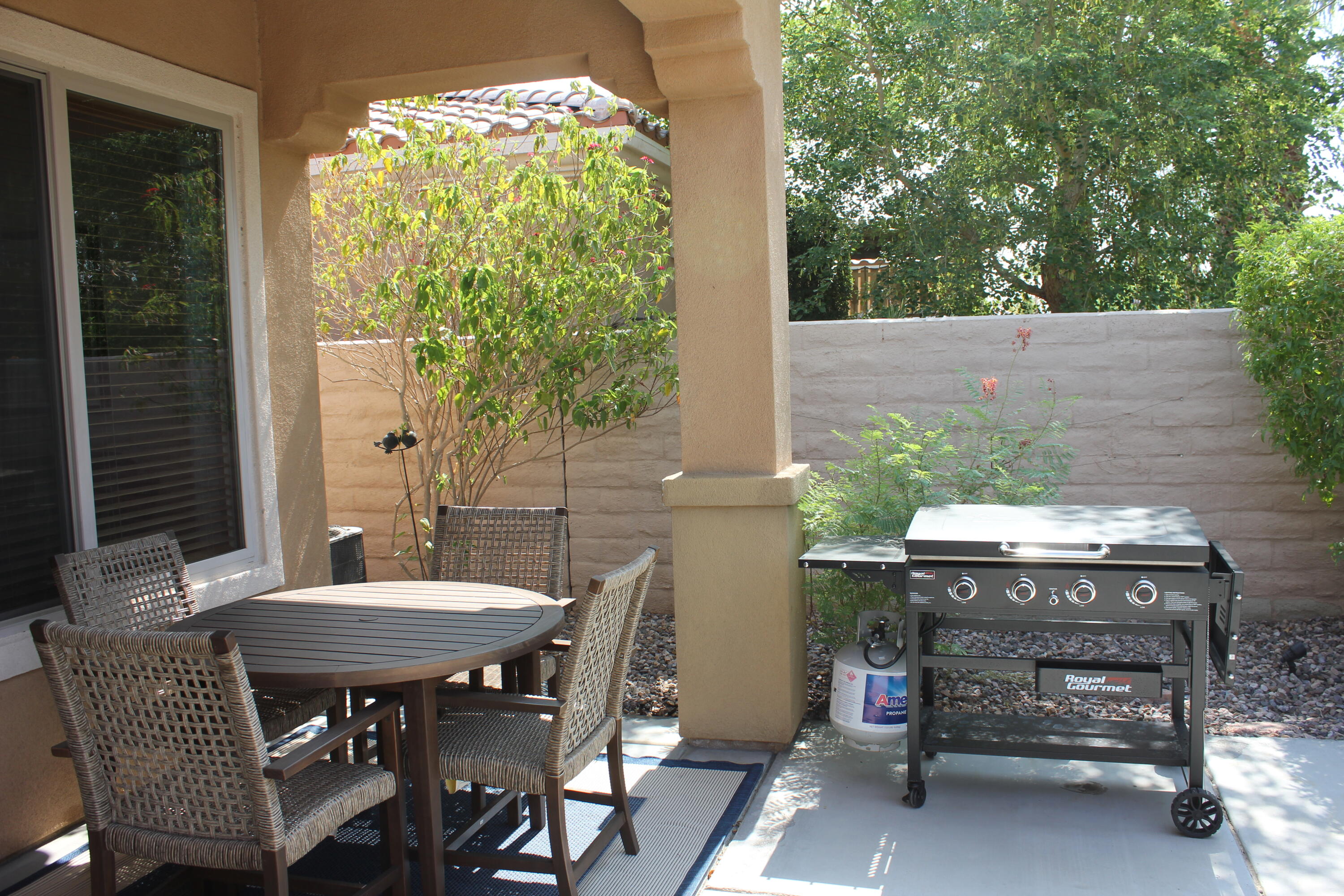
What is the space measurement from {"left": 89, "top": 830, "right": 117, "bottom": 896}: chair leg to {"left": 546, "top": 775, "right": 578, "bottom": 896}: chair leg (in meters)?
1.04

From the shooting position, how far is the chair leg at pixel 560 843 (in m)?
2.71

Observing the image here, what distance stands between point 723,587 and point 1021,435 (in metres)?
1.94

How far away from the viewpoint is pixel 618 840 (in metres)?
3.23

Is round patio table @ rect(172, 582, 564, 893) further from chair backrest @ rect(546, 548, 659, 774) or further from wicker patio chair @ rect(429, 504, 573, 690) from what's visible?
wicker patio chair @ rect(429, 504, 573, 690)

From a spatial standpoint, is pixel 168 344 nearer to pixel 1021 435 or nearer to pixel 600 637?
pixel 600 637

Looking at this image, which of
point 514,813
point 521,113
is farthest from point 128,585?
point 521,113

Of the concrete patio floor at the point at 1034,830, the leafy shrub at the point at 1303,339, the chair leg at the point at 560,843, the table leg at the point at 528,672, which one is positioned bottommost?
the concrete patio floor at the point at 1034,830

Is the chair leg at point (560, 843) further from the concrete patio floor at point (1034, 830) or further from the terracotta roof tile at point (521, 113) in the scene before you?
the terracotta roof tile at point (521, 113)

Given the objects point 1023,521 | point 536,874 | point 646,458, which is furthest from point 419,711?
point 646,458

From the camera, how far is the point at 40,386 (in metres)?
3.35

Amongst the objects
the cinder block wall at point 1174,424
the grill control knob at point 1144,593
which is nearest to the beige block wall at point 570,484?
the cinder block wall at point 1174,424

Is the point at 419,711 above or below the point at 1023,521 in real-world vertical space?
below

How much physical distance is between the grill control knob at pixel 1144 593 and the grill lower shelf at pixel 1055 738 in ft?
1.67

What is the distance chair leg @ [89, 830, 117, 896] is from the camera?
2441 millimetres
